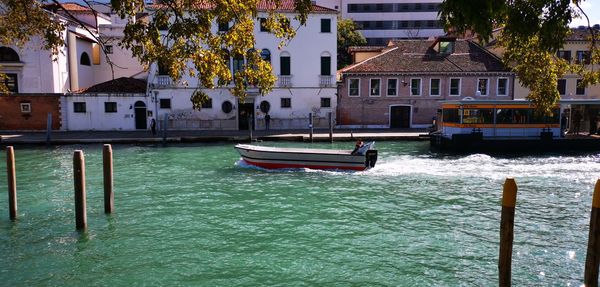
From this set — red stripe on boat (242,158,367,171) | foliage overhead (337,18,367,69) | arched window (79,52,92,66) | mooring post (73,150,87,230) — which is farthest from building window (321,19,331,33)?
mooring post (73,150,87,230)

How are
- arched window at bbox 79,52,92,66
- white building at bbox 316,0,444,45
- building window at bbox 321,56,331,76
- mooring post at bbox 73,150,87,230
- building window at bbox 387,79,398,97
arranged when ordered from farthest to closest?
1. white building at bbox 316,0,444,45
2. arched window at bbox 79,52,92,66
3. building window at bbox 321,56,331,76
4. building window at bbox 387,79,398,97
5. mooring post at bbox 73,150,87,230

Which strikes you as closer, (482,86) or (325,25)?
(482,86)

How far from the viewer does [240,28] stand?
7.34m

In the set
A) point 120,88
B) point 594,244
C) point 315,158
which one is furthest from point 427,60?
point 594,244

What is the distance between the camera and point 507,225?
6.55 meters

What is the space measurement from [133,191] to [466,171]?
1273cm

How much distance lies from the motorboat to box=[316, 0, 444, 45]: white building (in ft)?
157

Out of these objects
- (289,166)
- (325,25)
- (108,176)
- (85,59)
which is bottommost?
(289,166)

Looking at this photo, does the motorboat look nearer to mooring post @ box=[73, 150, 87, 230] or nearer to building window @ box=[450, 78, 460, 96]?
mooring post @ box=[73, 150, 87, 230]

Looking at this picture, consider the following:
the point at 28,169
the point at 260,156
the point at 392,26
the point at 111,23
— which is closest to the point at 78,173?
the point at 260,156

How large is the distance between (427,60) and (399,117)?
4940mm

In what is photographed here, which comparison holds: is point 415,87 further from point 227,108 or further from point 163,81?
point 163,81

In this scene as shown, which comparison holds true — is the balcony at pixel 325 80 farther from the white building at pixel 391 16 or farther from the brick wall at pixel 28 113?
the white building at pixel 391 16

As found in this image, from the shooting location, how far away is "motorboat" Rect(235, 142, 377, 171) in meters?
19.3
